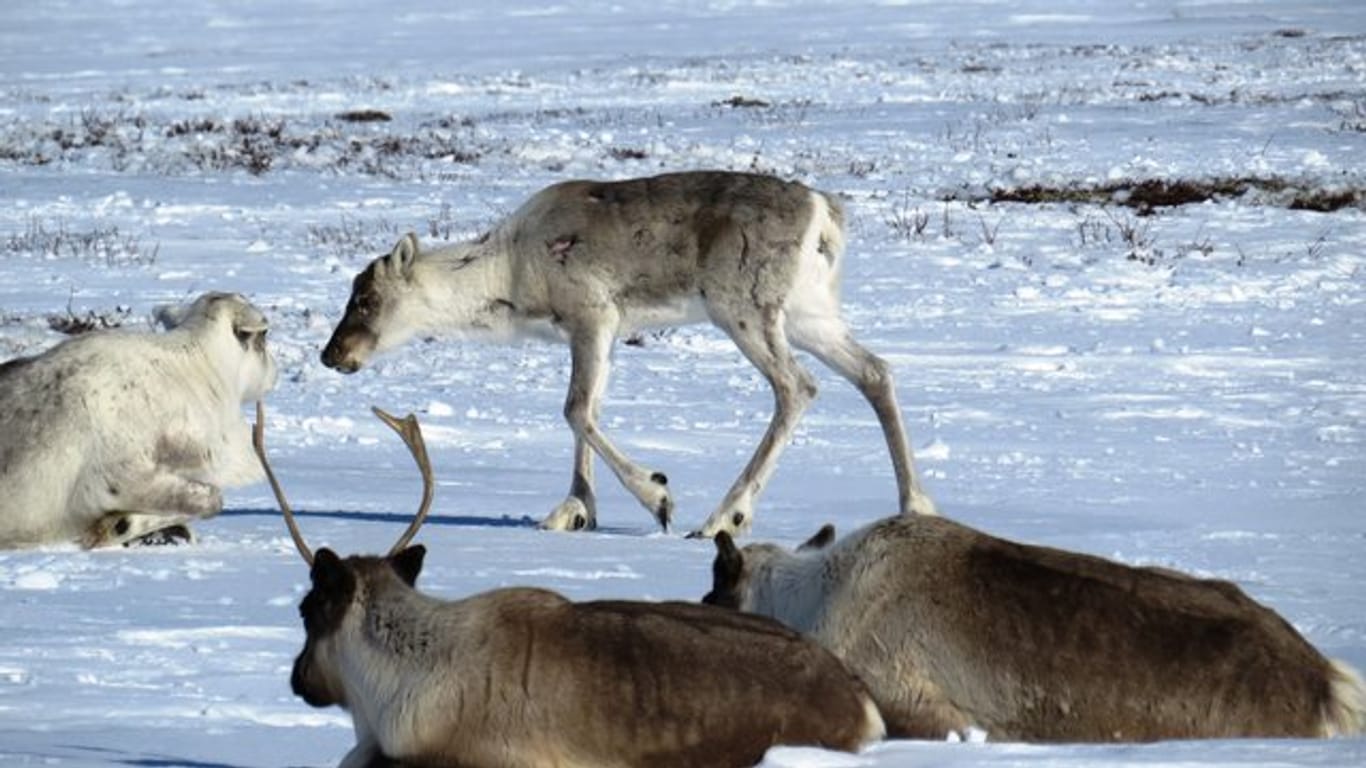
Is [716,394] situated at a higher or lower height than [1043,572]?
lower

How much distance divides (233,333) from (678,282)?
2.04 m

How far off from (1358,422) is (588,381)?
4.35m

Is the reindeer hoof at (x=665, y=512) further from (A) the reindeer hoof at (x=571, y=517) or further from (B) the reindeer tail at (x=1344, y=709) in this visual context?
(B) the reindeer tail at (x=1344, y=709)

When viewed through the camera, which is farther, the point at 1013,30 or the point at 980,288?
the point at 1013,30

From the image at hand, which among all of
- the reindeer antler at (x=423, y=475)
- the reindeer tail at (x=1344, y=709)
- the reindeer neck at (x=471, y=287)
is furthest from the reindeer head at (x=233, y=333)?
the reindeer tail at (x=1344, y=709)

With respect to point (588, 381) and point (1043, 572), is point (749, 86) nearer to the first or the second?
point (588, 381)

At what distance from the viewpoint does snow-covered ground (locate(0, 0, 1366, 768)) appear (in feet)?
25.1

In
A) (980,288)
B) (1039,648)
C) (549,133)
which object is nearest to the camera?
(1039,648)

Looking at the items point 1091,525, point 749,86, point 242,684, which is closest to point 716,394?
point 1091,525

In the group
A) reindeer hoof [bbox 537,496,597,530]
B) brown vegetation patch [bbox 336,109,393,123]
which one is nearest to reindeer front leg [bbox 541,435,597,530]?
reindeer hoof [bbox 537,496,597,530]

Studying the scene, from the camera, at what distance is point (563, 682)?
17.4ft

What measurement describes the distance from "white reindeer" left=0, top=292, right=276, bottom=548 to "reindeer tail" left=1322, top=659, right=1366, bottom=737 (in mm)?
5234

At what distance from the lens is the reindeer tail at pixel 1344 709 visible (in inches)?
221

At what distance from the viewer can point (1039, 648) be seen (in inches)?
232
